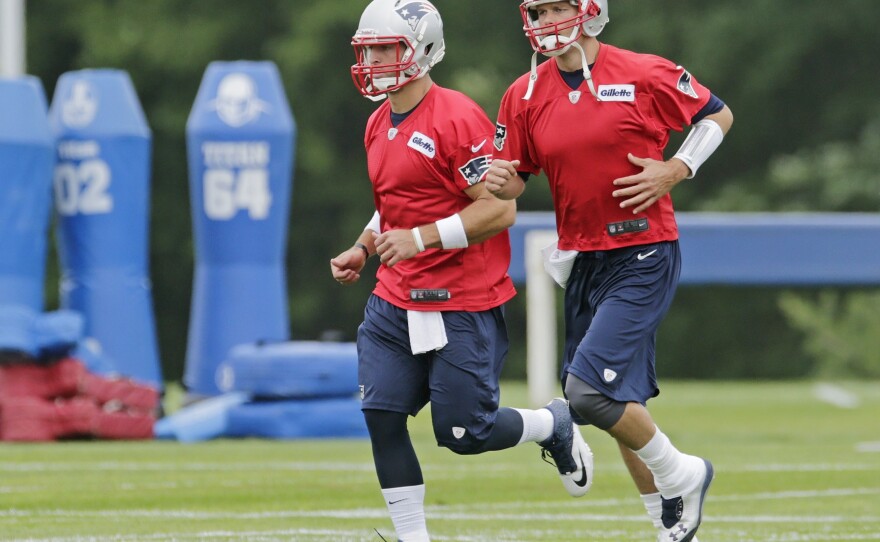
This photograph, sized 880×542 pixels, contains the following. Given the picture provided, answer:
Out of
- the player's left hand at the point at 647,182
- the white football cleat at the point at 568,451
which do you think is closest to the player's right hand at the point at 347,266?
the player's left hand at the point at 647,182

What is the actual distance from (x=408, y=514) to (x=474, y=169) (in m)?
1.21

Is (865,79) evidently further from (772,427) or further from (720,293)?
(772,427)

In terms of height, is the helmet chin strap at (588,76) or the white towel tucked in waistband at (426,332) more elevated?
the helmet chin strap at (588,76)

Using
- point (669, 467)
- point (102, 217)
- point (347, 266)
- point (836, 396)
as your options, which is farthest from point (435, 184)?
point (836, 396)

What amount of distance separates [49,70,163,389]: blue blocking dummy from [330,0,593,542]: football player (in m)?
9.01

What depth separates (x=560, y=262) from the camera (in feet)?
20.7

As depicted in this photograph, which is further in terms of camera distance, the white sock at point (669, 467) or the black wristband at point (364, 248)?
the black wristband at point (364, 248)

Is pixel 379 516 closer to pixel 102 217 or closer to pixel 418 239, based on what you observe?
pixel 418 239

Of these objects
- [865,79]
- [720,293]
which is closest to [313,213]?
[720,293]

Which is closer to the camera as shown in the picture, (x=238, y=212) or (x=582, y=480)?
(x=582, y=480)

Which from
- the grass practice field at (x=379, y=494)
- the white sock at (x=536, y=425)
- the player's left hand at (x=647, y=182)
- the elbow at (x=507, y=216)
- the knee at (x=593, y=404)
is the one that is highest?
the player's left hand at (x=647, y=182)

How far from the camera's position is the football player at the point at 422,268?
609 cm

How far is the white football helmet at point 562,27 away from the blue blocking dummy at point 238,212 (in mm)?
9322

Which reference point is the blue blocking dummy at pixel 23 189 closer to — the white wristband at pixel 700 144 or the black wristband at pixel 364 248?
the black wristband at pixel 364 248
